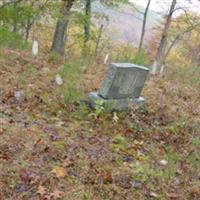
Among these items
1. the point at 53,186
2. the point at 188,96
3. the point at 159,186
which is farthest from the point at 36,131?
the point at 188,96

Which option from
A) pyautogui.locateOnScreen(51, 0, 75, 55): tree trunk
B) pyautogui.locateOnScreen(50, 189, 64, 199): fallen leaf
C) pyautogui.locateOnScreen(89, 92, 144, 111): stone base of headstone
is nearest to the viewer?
pyautogui.locateOnScreen(50, 189, 64, 199): fallen leaf

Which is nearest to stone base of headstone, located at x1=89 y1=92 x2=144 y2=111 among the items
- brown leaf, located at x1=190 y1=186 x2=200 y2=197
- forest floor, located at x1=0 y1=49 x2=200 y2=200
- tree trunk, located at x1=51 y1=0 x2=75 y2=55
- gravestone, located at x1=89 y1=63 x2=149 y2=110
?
gravestone, located at x1=89 y1=63 x2=149 y2=110

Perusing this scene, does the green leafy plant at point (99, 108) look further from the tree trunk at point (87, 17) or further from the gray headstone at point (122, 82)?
the tree trunk at point (87, 17)

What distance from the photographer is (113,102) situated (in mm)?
7191

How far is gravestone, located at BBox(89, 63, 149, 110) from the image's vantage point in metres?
7.28

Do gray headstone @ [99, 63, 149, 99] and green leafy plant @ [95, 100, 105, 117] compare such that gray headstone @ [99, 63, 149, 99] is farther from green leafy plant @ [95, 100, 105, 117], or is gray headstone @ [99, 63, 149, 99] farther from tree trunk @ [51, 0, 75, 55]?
tree trunk @ [51, 0, 75, 55]

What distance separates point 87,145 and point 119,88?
2069 millimetres

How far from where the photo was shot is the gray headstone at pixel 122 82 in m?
7.32

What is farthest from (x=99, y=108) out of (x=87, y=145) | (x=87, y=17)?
(x=87, y=17)

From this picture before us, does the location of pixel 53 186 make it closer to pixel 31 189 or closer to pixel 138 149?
pixel 31 189

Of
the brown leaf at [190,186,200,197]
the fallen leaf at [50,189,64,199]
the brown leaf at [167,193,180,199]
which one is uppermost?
the brown leaf at [190,186,200,197]

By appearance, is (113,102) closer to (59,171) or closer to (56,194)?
(59,171)

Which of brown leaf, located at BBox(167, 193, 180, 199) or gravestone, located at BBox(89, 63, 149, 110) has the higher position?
gravestone, located at BBox(89, 63, 149, 110)

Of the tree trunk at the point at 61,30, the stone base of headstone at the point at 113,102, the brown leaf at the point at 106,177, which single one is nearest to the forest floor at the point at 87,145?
the brown leaf at the point at 106,177
